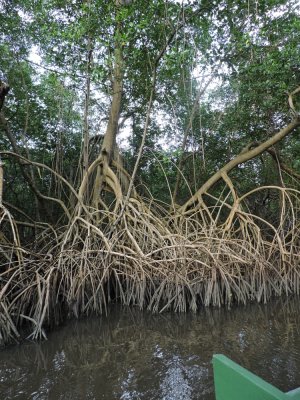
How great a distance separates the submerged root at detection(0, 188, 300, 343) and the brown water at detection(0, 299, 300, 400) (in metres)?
0.28

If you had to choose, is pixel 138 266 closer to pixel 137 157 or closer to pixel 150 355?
pixel 150 355

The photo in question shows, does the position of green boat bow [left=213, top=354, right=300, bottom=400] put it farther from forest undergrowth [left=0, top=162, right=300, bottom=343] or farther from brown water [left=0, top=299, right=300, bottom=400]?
forest undergrowth [left=0, top=162, right=300, bottom=343]

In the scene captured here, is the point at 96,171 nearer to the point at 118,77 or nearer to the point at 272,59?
the point at 118,77

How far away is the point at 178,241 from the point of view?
4.74m

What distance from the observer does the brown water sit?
247cm

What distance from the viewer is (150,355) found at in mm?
3072

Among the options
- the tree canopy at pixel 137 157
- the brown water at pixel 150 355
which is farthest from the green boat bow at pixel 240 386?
the tree canopy at pixel 137 157

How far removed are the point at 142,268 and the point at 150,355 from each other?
136cm

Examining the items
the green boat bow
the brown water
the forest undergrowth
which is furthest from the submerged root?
the green boat bow

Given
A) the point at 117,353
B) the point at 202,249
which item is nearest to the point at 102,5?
the point at 202,249

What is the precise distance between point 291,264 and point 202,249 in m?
1.46

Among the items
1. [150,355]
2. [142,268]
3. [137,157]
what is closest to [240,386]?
[150,355]

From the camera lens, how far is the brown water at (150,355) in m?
2.47

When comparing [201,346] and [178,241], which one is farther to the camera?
[178,241]
